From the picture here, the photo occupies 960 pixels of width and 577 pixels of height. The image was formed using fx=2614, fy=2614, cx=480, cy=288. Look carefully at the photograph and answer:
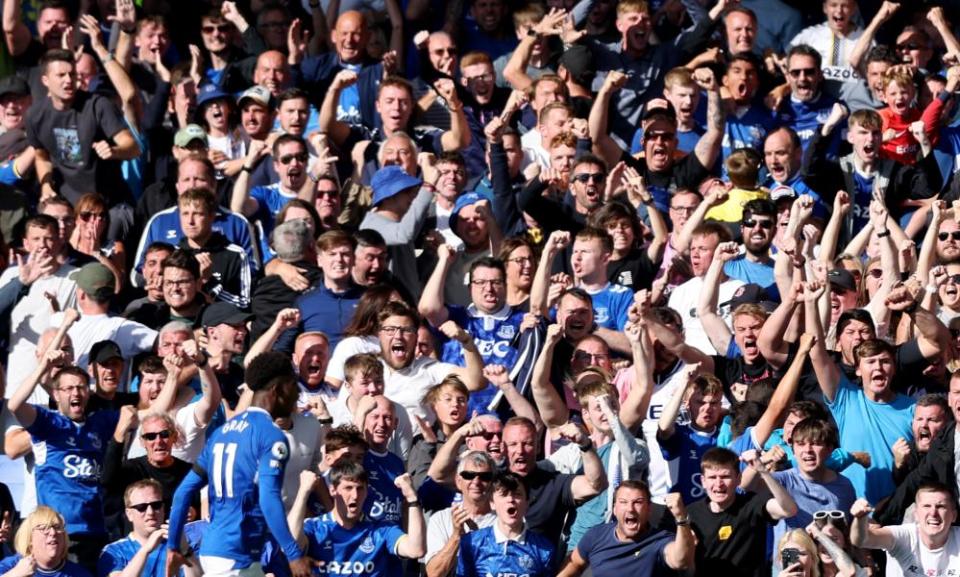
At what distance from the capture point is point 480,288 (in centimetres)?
1623

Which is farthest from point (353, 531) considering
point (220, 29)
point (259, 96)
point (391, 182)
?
point (220, 29)

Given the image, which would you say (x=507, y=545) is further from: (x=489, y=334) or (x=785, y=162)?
(x=785, y=162)

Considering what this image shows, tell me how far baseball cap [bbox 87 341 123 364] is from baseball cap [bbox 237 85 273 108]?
3.06m

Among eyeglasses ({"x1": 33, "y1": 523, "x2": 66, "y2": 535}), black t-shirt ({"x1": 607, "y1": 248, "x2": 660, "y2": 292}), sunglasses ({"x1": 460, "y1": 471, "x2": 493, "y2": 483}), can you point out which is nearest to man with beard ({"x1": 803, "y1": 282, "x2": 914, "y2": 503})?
black t-shirt ({"x1": 607, "y1": 248, "x2": 660, "y2": 292})

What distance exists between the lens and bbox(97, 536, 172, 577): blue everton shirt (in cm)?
1460

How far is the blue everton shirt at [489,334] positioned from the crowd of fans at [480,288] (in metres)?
0.02

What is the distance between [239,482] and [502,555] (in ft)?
5.22

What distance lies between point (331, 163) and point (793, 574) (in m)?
5.33

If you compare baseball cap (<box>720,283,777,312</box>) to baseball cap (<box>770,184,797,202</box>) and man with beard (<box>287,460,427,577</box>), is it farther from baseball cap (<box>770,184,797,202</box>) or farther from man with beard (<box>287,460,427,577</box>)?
man with beard (<box>287,460,427,577</box>)

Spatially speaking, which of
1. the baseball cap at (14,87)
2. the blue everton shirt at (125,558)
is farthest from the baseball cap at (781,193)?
the baseball cap at (14,87)

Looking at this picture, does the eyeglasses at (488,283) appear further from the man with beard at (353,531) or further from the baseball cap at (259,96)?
the baseball cap at (259,96)

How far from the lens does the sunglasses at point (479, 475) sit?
14.5 metres

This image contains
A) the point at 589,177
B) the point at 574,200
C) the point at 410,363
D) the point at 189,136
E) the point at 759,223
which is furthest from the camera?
the point at 189,136

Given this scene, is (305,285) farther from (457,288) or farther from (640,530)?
(640,530)
